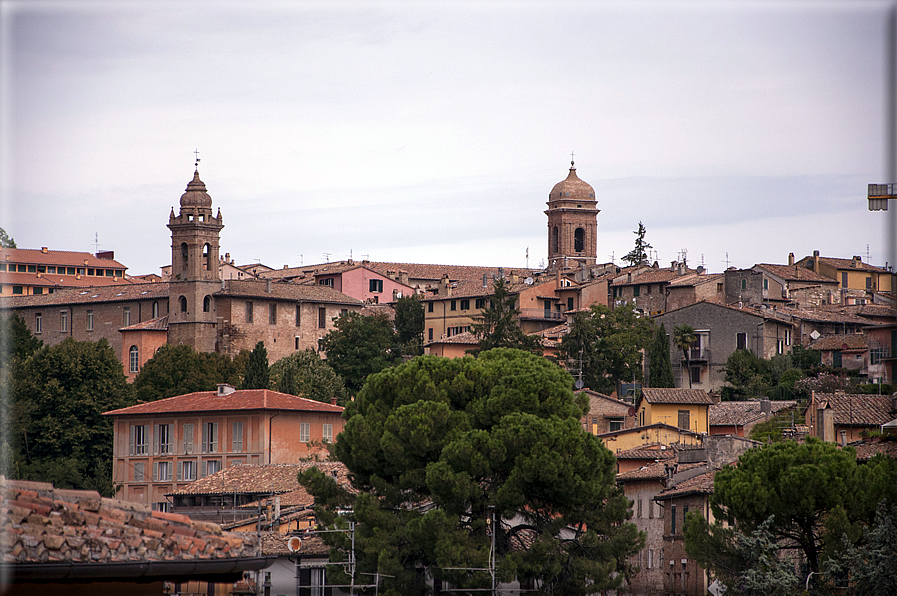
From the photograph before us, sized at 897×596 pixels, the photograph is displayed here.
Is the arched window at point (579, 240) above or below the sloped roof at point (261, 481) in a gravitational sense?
above

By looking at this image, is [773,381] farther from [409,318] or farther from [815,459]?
[815,459]

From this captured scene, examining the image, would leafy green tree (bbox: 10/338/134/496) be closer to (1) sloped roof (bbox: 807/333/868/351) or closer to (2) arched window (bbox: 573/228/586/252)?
(1) sloped roof (bbox: 807/333/868/351)

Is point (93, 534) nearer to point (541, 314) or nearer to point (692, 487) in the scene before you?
point (692, 487)

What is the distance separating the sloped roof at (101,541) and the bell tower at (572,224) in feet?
298

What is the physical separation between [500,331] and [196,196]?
80.0 feet

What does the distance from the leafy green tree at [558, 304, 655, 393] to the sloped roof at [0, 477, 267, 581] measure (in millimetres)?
54398

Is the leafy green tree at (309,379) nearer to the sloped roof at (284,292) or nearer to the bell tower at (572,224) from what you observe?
the sloped roof at (284,292)

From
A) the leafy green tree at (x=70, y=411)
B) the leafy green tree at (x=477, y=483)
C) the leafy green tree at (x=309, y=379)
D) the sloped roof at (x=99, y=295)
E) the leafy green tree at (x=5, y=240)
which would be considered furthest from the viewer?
the sloped roof at (x=99, y=295)

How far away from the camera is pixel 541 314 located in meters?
80.1

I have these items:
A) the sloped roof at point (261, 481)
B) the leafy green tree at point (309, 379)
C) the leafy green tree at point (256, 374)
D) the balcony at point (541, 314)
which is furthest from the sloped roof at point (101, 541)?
the balcony at point (541, 314)

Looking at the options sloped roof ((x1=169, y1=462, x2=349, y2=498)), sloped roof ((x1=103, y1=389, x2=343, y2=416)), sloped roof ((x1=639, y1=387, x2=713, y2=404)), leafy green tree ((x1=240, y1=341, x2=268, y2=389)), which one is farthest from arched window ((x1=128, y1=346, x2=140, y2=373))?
sloped roof ((x1=639, y1=387, x2=713, y2=404))

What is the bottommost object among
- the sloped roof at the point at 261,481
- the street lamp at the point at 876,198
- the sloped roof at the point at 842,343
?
the sloped roof at the point at 261,481

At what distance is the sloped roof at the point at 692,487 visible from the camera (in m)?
33.0

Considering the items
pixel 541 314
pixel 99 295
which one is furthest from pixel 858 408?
pixel 99 295
